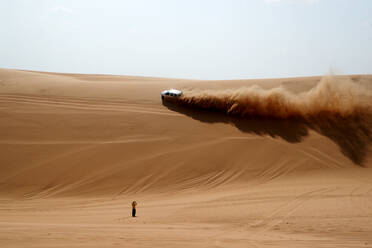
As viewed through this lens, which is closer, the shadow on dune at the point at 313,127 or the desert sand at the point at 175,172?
the desert sand at the point at 175,172

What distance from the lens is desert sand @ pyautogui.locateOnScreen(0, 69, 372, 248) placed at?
7984mm

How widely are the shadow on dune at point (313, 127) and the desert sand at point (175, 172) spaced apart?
0.08 m

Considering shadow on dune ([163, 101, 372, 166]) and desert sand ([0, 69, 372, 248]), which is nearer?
desert sand ([0, 69, 372, 248])

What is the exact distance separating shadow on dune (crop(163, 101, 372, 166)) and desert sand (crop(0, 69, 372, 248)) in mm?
76

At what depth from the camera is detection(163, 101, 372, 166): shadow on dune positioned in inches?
670

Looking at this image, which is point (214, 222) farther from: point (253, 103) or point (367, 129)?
point (367, 129)

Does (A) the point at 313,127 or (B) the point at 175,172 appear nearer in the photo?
(B) the point at 175,172

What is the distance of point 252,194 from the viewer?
12305mm

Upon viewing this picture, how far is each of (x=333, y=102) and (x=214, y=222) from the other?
12.3 meters

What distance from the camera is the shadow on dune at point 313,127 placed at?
17.0m

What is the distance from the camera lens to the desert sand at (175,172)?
26.2ft

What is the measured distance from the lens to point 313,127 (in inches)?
711

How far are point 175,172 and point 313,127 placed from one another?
25.0 ft

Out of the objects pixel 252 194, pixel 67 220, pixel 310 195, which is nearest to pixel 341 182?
pixel 310 195
